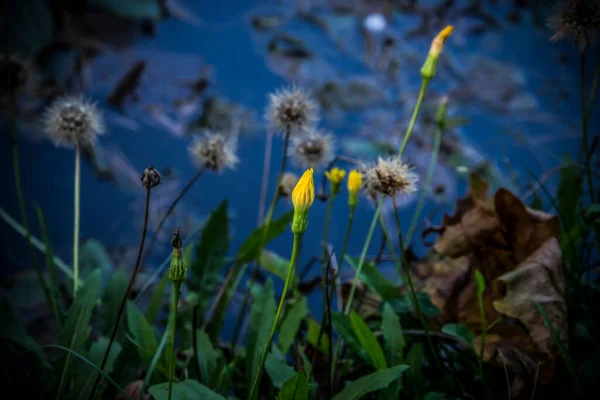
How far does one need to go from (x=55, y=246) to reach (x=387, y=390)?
0.68 metres

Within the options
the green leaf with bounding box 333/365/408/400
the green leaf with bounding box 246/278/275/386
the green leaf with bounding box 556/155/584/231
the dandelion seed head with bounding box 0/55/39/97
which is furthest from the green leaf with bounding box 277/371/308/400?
the green leaf with bounding box 556/155/584/231

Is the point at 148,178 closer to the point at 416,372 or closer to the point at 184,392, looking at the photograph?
the point at 184,392

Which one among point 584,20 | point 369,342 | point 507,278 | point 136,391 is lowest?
point 136,391

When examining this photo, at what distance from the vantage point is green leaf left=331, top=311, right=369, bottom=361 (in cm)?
43

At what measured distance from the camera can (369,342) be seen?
1.31 ft

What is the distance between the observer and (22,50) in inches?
30.4

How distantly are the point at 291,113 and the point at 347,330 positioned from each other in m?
0.27

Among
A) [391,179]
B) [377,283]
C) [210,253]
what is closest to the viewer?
[391,179]

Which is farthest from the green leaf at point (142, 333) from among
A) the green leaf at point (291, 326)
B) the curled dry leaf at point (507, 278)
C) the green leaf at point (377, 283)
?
the curled dry leaf at point (507, 278)

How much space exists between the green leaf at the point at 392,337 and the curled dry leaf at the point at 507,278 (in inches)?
3.7

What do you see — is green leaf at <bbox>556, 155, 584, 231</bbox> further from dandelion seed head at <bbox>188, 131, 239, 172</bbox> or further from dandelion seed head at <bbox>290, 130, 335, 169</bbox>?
dandelion seed head at <bbox>188, 131, 239, 172</bbox>

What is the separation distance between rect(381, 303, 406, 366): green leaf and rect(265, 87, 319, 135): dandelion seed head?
9.7 inches

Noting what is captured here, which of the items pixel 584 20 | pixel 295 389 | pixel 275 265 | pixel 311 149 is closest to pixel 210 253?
pixel 275 265

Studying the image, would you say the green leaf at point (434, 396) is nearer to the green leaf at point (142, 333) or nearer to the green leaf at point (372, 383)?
the green leaf at point (372, 383)
